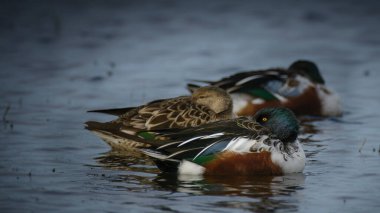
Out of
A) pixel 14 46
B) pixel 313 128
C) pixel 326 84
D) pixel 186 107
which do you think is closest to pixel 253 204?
pixel 186 107

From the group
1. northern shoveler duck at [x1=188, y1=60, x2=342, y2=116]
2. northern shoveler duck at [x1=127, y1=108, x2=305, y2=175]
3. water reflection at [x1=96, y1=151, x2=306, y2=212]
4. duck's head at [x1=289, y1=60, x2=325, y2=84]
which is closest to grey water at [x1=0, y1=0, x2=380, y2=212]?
water reflection at [x1=96, y1=151, x2=306, y2=212]

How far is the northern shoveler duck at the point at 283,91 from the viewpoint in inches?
508

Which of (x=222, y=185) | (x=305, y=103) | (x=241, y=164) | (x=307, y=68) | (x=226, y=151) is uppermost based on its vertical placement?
(x=307, y=68)

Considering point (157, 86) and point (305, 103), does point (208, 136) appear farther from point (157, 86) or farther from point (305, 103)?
point (157, 86)

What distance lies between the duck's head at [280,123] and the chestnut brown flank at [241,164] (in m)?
0.31

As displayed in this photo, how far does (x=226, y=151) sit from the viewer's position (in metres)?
9.48

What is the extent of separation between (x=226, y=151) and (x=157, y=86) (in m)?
4.92

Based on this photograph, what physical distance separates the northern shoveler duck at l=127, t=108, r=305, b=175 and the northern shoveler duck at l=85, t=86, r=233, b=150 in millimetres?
557

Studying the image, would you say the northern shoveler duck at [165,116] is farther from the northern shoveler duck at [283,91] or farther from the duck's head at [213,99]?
the northern shoveler duck at [283,91]

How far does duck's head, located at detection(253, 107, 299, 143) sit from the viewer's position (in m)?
9.79

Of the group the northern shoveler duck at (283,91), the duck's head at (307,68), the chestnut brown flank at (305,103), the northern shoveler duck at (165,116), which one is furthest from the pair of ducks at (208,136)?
the duck's head at (307,68)

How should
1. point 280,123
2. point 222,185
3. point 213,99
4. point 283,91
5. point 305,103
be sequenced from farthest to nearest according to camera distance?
point 305,103 → point 283,91 → point 213,99 → point 280,123 → point 222,185

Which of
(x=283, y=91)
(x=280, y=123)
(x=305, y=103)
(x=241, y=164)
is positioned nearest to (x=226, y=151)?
(x=241, y=164)

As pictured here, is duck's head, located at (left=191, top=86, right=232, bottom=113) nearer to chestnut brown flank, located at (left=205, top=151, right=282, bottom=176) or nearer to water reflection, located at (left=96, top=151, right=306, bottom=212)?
water reflection, located at (left=96, top=151, right=306, bottom=212)
